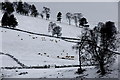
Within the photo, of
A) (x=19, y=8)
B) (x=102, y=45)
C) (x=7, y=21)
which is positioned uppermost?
(x=19, y=8)

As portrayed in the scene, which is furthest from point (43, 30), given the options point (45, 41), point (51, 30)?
point (45, 41)

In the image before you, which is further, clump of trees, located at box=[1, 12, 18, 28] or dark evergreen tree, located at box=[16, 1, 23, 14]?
dark evergreen tree, located at box=[16, 1, 23, 14]

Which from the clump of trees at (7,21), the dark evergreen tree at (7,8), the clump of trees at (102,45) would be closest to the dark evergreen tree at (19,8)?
the dark evergreen tree at (7,8)

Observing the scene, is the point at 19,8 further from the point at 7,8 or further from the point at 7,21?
the point at 7,21

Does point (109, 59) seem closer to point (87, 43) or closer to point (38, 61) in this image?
point (87, 43)

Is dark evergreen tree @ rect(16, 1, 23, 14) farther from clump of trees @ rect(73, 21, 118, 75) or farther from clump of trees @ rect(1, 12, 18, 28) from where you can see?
clump of trees @ rect(73, 21, 118, 75)

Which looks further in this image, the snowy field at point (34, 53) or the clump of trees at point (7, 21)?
the clump of trees at point (7, 21)

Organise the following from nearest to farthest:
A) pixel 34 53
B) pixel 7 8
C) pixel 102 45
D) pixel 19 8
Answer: pixel 102 45, pixel 34 53, pixel 7 8, pixel 19 8

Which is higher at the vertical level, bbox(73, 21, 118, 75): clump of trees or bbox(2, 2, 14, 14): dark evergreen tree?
bbox(2, 2, 14, 14): dark evergreen tree

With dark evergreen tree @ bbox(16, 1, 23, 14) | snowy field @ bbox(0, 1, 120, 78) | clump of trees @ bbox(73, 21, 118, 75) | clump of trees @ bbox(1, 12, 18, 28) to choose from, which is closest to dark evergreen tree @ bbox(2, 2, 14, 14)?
dark evergreen tree @ bbox(16, 1, 23, 14)

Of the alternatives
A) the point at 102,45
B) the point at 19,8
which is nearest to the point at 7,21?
the point at 19,8

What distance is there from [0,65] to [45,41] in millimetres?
33446

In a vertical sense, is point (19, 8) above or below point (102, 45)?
above

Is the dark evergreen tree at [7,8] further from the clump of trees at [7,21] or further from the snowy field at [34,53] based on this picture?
the snowy field at [34,53]
